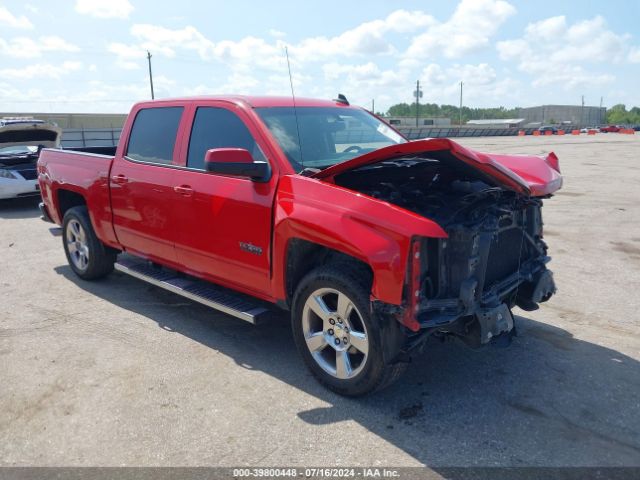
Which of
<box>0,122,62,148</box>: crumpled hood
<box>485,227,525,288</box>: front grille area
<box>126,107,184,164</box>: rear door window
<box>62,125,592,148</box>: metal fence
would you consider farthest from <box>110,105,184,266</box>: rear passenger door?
<box>0,122,62,148</box>: crumpled hood

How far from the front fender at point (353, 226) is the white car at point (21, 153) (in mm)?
9339

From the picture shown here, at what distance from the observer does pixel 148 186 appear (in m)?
4.83

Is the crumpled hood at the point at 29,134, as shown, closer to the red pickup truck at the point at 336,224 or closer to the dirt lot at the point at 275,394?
the dirt lot at the point at 275,394

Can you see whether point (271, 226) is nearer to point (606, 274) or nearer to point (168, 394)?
point (168, 394)

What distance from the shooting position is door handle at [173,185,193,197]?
4395 millimetres

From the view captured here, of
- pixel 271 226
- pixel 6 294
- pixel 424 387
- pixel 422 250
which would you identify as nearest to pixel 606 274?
pixel 424 387

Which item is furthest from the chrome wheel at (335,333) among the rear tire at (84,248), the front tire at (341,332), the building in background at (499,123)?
the building in background at (499,123)

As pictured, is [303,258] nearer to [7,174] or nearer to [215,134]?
[215,134]

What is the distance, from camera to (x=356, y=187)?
387cm

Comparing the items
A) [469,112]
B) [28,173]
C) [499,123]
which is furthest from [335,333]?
[469,112]

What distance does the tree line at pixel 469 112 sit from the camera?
491 ft

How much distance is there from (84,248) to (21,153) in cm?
742

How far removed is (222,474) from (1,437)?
1446mm

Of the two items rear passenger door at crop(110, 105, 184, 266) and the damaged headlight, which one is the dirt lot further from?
the damaged headlight
